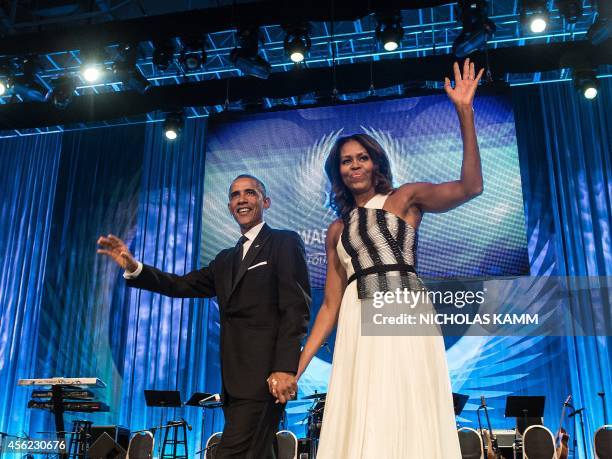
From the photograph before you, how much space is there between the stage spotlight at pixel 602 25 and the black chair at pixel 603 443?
12.3 feet

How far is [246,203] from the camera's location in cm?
268

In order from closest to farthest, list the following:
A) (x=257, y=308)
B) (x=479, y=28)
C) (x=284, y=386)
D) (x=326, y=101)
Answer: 1. (x=284, y=386)
2. (x=257, y=308)
3. (x=479, y=28)
4. (x=326, y=101)

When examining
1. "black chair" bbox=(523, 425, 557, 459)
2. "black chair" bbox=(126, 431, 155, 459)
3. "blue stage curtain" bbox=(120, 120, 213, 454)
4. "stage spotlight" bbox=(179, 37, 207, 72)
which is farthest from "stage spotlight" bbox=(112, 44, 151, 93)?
"black chair" bbox=(523, 425, 557, 459)

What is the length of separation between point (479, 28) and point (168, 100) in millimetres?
3766

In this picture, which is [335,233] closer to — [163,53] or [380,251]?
[380,251]

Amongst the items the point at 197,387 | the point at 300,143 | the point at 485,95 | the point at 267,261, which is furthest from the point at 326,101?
the point at 267,261

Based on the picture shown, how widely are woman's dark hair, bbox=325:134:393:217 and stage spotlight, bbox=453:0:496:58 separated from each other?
4.32 m

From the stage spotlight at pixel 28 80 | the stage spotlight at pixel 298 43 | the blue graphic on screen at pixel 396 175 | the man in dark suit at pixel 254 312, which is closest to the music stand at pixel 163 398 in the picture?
the blue graphic on screen at pixel 396 175

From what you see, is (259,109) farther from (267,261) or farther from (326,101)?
(267,261)

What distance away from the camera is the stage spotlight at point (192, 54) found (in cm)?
689

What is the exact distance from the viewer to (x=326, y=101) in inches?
294

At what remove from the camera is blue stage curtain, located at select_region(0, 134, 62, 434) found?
8727mm

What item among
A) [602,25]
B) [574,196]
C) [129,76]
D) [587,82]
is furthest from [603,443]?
[129,76]

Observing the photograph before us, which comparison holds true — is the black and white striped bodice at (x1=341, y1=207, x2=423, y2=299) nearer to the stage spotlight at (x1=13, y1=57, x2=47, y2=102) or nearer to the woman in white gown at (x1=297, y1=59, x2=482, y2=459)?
the woman in white gown at (x1=297, y1=59, x2=482, y2=459)
